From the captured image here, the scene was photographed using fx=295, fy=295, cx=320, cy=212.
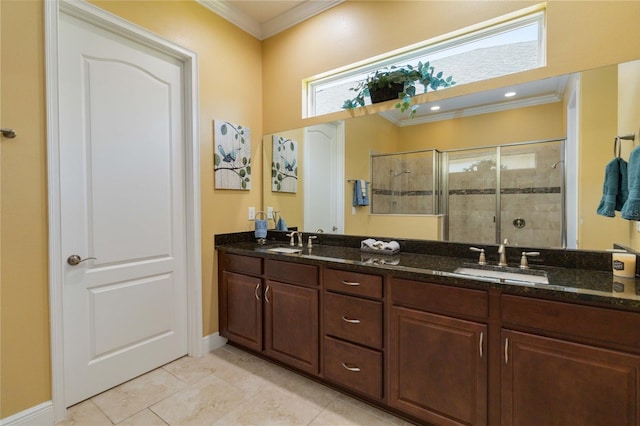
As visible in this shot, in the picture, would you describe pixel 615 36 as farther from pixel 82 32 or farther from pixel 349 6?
pixel 82 32

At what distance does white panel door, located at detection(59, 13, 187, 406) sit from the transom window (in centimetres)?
170

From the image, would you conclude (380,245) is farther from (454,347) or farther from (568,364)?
(568,364)

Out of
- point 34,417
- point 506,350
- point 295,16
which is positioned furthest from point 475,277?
point 295,16

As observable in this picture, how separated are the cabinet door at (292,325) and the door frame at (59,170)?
680mm

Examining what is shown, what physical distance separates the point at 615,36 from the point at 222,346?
3.36 metres

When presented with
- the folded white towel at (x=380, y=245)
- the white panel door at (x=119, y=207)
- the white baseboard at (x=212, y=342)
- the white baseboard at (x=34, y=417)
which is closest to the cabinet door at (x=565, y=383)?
the folded white towel at (x=380, y=245)

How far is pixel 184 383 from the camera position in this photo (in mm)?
2066

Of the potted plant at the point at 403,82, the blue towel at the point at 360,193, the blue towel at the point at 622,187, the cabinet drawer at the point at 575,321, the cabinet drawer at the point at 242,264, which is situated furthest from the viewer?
the blue towel at the point at 360,193

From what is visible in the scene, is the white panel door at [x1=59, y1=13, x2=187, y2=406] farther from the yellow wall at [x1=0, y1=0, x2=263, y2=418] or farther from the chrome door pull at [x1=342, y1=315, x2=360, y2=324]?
the chrome door pull at [x1=342, y1=315, x2=360, y2=324]

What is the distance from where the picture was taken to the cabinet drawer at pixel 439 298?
140 cm

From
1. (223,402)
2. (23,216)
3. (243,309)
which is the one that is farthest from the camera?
(243,309)

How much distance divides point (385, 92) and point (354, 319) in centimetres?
166

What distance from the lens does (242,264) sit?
238cm

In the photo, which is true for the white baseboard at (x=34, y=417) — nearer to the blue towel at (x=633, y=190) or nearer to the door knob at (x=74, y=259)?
the door knob at (x=74, y=259)
